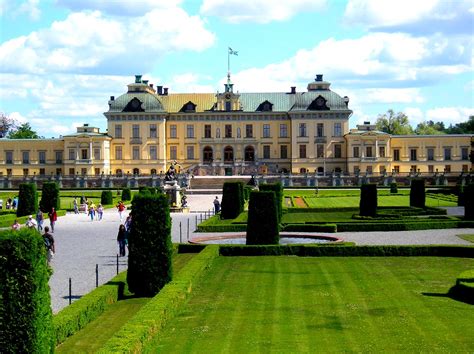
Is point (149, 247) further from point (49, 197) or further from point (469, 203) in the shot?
point (49, 197)

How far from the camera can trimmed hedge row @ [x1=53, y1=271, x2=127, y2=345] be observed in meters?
11.6

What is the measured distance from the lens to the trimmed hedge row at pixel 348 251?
21219mm

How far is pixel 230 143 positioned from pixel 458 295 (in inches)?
2623

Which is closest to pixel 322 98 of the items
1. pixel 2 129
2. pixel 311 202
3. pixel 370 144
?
pixel 370 144

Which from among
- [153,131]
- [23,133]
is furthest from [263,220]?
[23,133]

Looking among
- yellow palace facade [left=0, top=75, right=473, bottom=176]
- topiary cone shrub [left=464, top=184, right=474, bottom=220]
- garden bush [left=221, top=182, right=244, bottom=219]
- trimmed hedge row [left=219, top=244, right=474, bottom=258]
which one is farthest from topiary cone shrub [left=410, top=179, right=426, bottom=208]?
yellow palace facade [left=0, top=75, right=473, bottom=176]

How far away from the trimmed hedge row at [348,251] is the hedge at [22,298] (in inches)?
509

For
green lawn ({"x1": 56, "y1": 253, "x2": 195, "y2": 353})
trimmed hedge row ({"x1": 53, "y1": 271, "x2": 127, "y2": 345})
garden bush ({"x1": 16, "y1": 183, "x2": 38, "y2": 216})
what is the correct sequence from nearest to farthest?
1. green lawn ({"x1": 56, "y1": 253, "x2": 195, "y2": 353})
2. trimmed hedge row ({"x1": 53, "y1": 271, "x2": 127, "y2": 345})
3. garden bush ({"x1": 16, "y1": 183, "x2": 38, "y2": 216})

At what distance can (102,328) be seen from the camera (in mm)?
12445

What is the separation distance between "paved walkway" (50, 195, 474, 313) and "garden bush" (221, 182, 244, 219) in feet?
6.44

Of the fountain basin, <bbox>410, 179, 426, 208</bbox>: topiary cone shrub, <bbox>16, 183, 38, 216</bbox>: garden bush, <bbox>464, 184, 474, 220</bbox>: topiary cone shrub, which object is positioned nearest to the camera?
the fountain basin

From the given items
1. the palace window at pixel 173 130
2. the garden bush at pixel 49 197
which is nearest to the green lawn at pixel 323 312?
the garden bush at pixel 49 197

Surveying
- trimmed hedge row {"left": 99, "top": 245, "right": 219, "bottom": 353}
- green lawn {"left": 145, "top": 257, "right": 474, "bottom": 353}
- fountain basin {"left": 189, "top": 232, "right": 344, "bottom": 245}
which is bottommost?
green lawn {"left": 145, "top": 257, "right": 474, "bottom": 353}

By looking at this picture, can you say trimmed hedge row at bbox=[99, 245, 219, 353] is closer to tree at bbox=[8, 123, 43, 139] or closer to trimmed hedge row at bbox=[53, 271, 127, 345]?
trimmed hedge row at bbox=[53, 271, 127, 345]
